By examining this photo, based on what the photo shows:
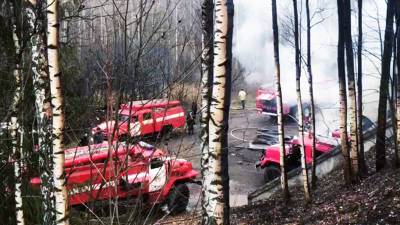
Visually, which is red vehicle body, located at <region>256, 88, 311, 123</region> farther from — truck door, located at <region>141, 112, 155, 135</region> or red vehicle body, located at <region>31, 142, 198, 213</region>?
truck door, located at <region>141, 112, 155, 135</region>

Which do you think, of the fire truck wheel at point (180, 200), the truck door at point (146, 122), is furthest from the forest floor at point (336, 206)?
the truck door at point (146, 122)

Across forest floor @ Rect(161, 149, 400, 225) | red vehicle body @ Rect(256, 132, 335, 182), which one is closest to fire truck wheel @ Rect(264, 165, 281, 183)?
red vehicle body @ Rect(256, 132, 335, 182)

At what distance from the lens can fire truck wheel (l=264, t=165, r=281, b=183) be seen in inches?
569

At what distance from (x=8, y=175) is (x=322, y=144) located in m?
10.6

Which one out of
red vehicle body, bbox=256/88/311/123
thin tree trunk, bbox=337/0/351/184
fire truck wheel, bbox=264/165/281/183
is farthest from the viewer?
red vehicle body, bbox=256/88/311/123

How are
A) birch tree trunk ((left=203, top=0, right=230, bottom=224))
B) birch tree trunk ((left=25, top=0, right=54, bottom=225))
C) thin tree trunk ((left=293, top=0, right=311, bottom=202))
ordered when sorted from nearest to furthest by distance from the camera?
birch tree trunk ((left=25, top=0, right=54, bottom=225)) → birch tree trunk ((left=203, top=0, right=230, bottom=224)) → thin tree trunk ((left=293, top=0, right=311, bottom=202))

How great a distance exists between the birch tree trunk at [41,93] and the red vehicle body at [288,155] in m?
9.63

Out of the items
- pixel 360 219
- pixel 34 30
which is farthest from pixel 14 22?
pixel 360 219

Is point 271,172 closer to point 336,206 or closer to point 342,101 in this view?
point 342,101

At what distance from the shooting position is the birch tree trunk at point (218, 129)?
5352 mm

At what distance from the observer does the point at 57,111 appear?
13.4 feet

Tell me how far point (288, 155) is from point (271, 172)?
82 cm

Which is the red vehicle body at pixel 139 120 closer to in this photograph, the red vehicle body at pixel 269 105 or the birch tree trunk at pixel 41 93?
the birch tree trunk at pixel 41 93

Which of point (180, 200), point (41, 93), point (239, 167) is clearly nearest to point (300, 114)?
point (180, 200)
